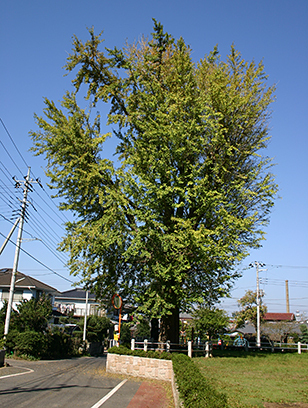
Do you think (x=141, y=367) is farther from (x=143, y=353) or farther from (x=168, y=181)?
(x=168, y=181)

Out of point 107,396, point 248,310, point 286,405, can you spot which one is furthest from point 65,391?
point 248,310

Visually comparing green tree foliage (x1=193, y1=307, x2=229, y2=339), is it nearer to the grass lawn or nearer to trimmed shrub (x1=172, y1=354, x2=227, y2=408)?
the grass lawn

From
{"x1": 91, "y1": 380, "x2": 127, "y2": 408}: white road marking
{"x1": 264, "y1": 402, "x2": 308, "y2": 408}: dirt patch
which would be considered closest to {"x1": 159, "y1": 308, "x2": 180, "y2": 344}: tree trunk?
{"x1": 91, "y1": 380, "x2": 127, "y2": 408}: white road marking

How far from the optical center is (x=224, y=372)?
1395 centimetres

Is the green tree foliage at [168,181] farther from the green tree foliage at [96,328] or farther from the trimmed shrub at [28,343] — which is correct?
the green tree foliage at [96,328]

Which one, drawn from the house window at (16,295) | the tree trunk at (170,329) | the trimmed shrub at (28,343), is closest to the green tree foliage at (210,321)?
the trimmed shrub at (28,343)

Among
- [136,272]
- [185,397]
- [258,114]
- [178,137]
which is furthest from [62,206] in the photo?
[185,397]

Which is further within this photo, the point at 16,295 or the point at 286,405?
the point at 16,295

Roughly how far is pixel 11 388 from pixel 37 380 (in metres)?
2.43

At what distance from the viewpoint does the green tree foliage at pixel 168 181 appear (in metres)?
16.7

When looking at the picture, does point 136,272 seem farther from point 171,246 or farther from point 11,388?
point 11,388

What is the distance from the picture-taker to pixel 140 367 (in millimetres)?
15445

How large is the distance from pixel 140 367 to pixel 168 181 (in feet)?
28.7

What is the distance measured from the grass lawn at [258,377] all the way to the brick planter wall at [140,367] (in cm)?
149
